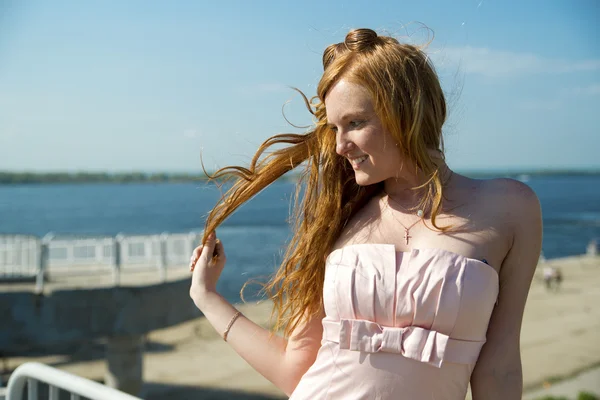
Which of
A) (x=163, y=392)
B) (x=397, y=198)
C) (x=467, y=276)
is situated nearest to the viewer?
(x=467, y=276)

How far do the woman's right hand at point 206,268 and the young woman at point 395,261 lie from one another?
0.47 feet

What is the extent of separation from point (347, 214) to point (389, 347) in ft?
1.77

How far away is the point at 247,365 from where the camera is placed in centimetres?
2472

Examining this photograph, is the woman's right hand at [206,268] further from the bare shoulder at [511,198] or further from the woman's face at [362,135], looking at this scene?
the bare shoulder at [511,198]

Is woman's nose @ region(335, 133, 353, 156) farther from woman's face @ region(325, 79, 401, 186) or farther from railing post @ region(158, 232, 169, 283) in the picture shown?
railing post @ region(158, 232, 169, 283)

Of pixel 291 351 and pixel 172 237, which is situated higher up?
pixel 291 351

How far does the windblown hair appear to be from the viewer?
187 cm

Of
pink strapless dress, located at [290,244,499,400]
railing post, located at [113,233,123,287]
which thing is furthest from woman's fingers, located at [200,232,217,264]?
railing post, located at [113,233,123,287]

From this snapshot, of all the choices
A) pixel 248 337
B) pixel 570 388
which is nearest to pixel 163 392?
pixel 570 388

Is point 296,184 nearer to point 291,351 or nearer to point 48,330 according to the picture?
point 291,351

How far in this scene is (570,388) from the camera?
540 inches

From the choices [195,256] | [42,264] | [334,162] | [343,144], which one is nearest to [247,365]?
[42,264]

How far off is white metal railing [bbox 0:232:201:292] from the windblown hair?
12.0 m

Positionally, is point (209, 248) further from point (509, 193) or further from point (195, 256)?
point (509, 193)
